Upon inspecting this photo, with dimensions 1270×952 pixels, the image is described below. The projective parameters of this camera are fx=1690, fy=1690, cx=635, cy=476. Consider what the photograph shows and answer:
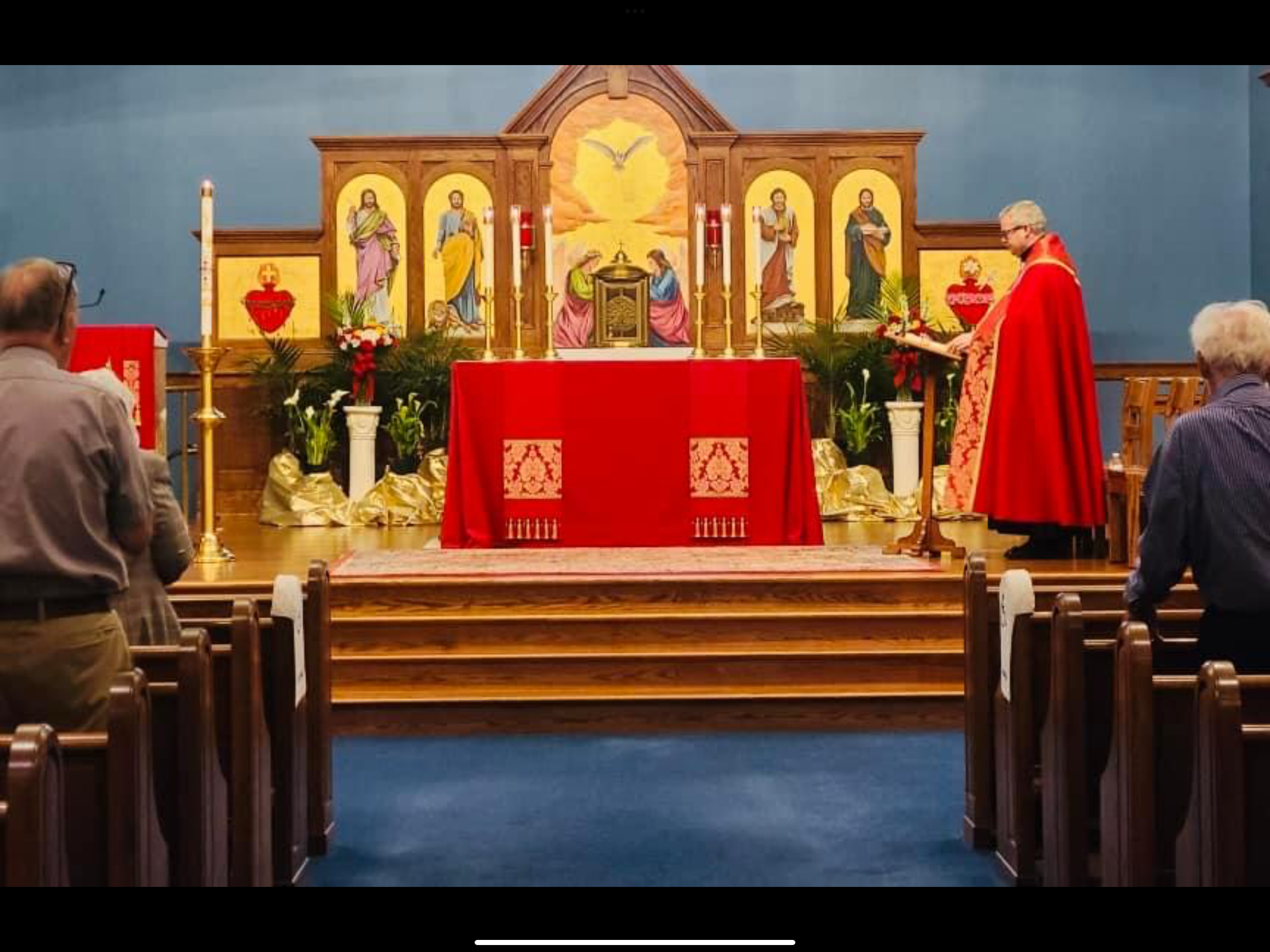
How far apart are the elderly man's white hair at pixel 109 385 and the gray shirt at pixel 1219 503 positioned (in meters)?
2.28

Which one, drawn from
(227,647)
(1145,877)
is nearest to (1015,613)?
(1145,877)

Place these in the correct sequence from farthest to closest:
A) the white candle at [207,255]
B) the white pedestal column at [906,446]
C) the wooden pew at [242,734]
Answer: the white pedestal column at [906,446]
the white candle at [207,255]
the wooden pew at [242,734]

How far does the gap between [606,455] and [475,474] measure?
0.67 m

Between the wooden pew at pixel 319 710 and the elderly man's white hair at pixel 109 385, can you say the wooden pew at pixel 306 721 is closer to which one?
the wooden pew at pixel 319 710

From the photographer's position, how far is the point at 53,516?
3354 millimetres

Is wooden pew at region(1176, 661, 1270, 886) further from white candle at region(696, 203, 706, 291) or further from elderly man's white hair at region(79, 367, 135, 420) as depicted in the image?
white candle at region(696, 203, 706, 291)

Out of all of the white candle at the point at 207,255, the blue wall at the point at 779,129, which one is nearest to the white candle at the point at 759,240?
the blue wall at the point at 779,129

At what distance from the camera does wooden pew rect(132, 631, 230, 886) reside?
3400 millimetres

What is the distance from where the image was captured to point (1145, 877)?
3.33 metres

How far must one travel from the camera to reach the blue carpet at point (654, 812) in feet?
14.9

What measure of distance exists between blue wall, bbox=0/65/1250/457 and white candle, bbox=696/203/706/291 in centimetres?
186

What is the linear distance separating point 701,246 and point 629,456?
8.33ft
